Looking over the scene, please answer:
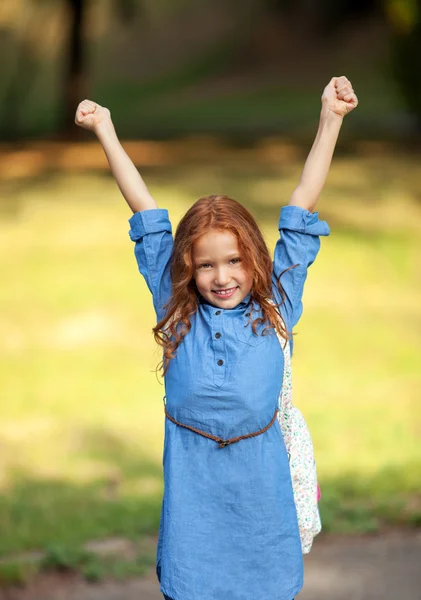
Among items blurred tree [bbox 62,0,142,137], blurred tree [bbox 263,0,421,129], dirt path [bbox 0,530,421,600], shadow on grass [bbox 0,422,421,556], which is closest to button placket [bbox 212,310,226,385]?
dirt path [bbox 0,530,421,600]

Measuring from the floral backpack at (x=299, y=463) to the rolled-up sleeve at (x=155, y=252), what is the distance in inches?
13.4

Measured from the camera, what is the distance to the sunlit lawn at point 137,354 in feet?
15.4

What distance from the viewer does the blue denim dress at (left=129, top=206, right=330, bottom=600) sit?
2230mm

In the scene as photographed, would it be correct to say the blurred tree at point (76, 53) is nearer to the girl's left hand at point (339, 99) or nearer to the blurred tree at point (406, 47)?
the blurred tree at point (406, 47)

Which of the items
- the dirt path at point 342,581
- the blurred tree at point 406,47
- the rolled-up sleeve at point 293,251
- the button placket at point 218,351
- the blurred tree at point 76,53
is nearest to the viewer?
the button placket at point 218,351

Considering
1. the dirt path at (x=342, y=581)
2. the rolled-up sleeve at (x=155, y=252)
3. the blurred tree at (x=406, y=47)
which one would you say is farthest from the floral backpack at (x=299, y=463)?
the blurred tree at (x=406, y=47)

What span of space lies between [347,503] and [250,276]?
2.57m

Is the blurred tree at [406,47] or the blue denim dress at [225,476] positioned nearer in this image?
the blue denim dress at [225,476]

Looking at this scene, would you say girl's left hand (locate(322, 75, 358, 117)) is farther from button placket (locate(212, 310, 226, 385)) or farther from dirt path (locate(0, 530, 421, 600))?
dirt path (locate(0, 530, 421, 600))

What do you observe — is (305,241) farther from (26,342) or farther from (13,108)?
(13,108)

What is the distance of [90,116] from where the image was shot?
2.49 meters

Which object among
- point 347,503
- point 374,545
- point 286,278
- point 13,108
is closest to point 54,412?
point 347,503

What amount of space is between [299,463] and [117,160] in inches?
35.0

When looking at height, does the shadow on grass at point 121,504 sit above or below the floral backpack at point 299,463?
below
